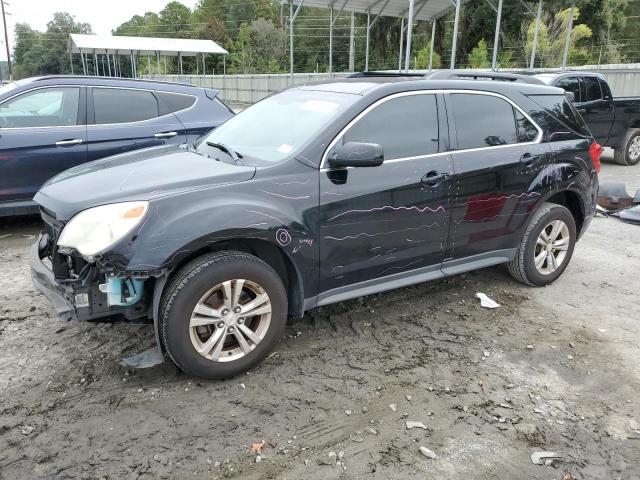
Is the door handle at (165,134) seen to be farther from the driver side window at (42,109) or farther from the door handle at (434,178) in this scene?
the door handle at (434,178)

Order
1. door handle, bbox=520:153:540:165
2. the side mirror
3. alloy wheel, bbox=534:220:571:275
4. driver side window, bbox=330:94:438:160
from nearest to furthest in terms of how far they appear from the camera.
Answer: the side mirror, driver side window, bbox=330:94:438:160, door handle, bbox=520:153:540:165, alloy wheel, bbox=534:220:571:275

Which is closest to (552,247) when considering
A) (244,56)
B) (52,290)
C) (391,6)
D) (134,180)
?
(134,180)

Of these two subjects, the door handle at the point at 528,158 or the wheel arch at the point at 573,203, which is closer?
the door handle at the point at 528,158

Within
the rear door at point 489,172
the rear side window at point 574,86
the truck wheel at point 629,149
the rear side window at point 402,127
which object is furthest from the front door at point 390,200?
the truck wheel at point 629,149

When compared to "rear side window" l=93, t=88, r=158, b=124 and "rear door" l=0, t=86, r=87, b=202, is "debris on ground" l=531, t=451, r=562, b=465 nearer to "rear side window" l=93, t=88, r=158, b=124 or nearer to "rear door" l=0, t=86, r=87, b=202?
"rear door" l=0, t=86, r=87, b=202

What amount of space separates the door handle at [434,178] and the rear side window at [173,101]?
4027 mm

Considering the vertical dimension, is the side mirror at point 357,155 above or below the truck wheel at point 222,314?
above

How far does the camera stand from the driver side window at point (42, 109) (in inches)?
233

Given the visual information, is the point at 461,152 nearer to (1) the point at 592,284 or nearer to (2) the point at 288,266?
(2) the point at 288,266

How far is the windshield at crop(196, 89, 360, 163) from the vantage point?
3.59 m

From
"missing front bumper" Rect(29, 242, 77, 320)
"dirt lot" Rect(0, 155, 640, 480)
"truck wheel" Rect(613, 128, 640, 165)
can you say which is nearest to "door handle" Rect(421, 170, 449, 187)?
"dirt lot" Rect(0, 155, 640, 480)

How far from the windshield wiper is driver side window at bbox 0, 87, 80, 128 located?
9.75ft

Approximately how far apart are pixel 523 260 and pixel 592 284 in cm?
91

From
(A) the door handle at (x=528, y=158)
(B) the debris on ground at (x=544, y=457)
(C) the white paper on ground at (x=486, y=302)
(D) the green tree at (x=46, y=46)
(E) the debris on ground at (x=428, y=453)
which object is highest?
(D) the green tree at (x=46, y=46)
